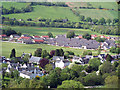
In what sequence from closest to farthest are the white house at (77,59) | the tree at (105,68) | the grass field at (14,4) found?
the tree at (105,68), the white house at (77,59), the grass field at (14,4)

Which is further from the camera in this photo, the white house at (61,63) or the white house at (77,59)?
the white house at (77,59)

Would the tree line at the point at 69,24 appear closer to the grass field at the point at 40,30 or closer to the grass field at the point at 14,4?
the grass field at the point at 40,30

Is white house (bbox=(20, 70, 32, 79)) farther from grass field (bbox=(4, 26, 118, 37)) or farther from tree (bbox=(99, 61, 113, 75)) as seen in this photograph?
grass field (bbox=(4, 26, 118, 37))

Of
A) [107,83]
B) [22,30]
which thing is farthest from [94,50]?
[107,83]

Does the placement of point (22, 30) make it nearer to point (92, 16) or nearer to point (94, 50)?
point (94, 50)

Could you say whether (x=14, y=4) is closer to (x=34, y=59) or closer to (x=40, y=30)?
→ (x=40, y=30)

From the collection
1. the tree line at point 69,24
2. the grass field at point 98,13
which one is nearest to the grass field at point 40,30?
the tree line at point 69,24

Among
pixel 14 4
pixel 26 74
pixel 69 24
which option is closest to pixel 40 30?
pixel 69 24
